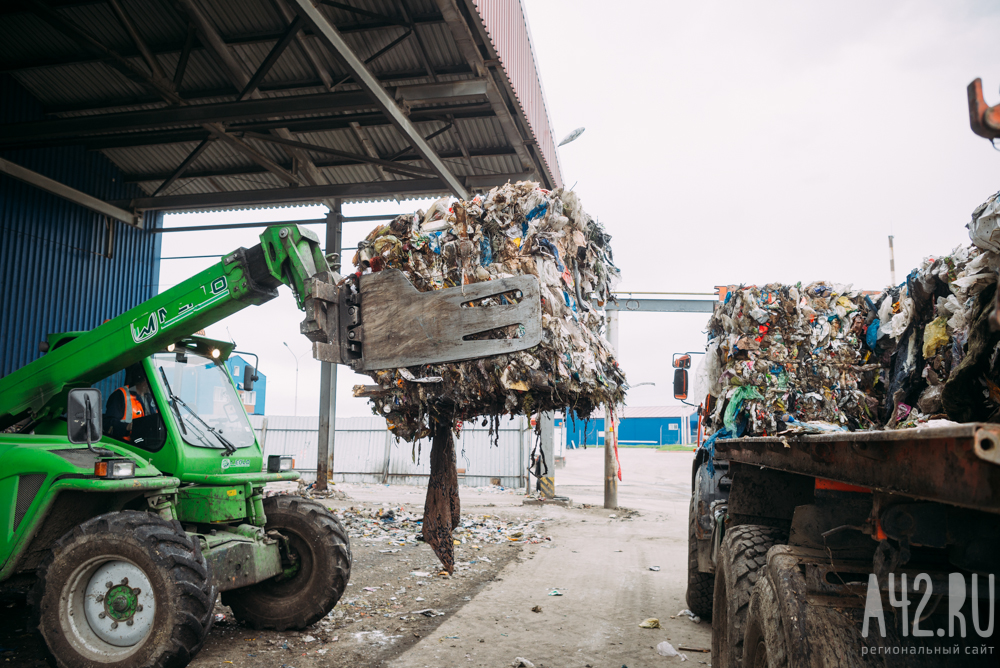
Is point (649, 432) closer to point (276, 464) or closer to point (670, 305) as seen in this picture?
point (670, 305)

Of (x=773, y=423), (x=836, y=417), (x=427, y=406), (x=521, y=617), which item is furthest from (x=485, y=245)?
(x=521, y=617)

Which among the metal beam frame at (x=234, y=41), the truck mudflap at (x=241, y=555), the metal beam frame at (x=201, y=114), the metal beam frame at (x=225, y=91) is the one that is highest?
the metal beam frame at (x=234, y=41)

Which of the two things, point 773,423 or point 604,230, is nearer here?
point 773,423

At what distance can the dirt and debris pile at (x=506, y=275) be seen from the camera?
188 inches

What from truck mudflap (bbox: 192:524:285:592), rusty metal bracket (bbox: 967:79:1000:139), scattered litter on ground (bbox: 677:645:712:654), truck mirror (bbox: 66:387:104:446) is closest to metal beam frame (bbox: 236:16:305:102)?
truck mirror (bbox: 66:387:104:446)

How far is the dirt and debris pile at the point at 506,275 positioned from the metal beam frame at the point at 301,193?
6400mm

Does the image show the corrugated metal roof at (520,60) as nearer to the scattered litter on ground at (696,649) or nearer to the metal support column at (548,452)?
the metal support column at (548,452)

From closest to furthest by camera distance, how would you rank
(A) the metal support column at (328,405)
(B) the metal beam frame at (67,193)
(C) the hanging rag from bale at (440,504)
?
(C) the hanging rag from bale at (440,504) < (B) the metal beam frame at (67,193) < (A) the metal support column at (328,405)

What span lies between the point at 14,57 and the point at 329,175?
194 inches

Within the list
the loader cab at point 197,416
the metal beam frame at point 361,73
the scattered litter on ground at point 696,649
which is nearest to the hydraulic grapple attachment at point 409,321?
the loader cab at point 197,416

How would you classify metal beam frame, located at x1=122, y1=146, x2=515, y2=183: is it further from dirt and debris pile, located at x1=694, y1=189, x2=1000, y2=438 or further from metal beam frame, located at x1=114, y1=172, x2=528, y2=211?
dirt and debris pile, located at x1=694, y1=189, x2=1000, y2=438

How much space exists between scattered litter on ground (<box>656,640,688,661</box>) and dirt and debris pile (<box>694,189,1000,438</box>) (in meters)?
1.71

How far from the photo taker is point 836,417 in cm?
519

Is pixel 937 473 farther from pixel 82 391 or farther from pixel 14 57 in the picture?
pixel 14 57
